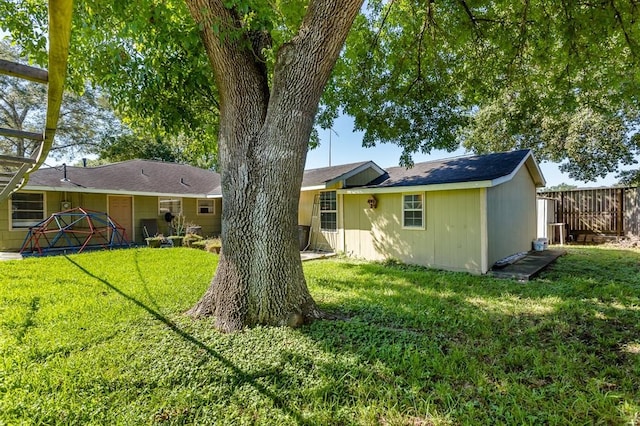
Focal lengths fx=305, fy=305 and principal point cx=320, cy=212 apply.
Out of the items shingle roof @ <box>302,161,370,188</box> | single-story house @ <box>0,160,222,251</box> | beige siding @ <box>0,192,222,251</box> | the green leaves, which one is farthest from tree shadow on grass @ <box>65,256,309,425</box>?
single-story house @ <box>0,160,222,251</box>

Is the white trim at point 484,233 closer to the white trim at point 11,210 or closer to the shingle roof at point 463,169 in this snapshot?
the shingle roof at point 463,169

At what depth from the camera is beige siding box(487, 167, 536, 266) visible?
23.6ft

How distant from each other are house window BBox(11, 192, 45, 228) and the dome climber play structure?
47cm

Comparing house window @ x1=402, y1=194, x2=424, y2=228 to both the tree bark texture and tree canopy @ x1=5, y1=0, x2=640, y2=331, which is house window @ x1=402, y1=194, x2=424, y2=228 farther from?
the tree bark texture

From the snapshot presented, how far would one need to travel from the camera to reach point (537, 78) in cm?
638

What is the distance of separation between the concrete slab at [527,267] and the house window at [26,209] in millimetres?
14252

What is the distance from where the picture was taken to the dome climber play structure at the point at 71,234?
9.80m

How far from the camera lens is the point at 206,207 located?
570 inches

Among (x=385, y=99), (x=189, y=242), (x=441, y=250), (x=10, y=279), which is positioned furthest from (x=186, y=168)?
(x=441, y=250)

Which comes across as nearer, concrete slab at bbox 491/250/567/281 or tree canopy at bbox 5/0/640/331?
tree canopy at bbox 5/0/640/331

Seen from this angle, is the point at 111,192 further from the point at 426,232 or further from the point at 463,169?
the point at 463,169

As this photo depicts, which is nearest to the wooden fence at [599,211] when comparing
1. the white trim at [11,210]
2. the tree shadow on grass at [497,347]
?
the tree shadow on grass at [497,347]

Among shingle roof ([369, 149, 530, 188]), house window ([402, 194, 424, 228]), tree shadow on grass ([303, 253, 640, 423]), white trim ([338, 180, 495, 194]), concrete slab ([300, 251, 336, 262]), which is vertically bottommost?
tree shadow on grass ([303, 253, 640, 423])

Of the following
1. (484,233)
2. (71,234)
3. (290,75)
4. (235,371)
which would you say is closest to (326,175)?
(484,233)
